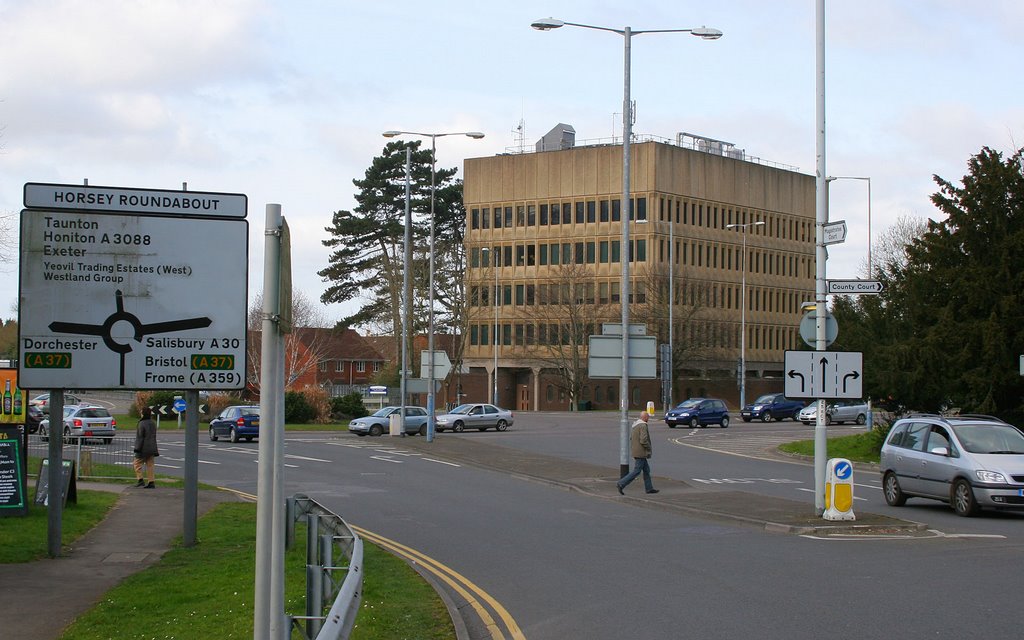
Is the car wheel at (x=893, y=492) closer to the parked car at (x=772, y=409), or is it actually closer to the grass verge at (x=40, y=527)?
the grass verge at (x=40, y=527)

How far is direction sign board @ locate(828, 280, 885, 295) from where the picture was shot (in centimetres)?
1816

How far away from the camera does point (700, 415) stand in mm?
60469

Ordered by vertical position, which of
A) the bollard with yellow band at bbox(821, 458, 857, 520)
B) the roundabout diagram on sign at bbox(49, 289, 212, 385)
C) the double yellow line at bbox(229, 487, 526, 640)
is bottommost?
the double yellow line at bbox(229, 487, 526, 640)

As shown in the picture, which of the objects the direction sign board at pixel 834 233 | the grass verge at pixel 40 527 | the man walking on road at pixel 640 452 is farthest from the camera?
the man walking on road at pixel 640 452

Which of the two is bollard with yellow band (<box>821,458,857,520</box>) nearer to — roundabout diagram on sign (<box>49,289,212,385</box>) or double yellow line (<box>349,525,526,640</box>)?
double yellow line (<box>349,525,526,640</box>)

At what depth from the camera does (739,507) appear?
19875 mm

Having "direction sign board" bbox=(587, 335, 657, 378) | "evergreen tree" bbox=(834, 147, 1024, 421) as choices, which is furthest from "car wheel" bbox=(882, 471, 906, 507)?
"evergreen tree" bbox=(834, 147, 1024, 421)

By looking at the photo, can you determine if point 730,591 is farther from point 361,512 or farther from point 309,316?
point 309,316

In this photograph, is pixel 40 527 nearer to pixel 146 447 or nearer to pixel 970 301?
pixel 146 447

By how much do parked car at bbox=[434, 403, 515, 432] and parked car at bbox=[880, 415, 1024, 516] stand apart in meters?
34.9

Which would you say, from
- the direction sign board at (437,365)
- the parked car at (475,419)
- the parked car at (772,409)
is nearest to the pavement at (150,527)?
the direction sign board at (437,365)

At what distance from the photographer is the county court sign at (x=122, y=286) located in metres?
12.5

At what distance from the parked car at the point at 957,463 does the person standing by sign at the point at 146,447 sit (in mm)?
14728

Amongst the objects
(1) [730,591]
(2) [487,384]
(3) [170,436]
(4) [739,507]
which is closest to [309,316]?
(2) [487,384]
